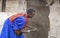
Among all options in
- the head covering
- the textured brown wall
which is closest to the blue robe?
the head covering

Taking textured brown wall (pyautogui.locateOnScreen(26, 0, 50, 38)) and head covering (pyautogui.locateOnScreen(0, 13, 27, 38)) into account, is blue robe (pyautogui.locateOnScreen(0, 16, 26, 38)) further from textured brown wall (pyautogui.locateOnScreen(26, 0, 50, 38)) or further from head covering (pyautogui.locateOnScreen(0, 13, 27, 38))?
textured brown wall (pyautogui.locateOnScreen(26, 0, 50, 38))

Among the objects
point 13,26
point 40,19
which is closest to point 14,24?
point 13,26

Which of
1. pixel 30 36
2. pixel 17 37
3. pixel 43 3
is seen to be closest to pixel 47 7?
pixel 43 3

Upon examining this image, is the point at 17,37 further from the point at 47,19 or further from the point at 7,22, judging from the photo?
the point at 47,19

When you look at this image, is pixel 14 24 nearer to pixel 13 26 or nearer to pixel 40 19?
pixel 13 26

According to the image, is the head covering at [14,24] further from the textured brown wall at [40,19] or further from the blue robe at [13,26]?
the textured brown wall at [40,19]

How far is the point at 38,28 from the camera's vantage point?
11.5 ft

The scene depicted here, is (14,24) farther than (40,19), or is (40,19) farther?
(40,19)

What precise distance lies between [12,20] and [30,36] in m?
0.80

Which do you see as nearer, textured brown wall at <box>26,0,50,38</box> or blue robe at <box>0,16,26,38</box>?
blue robe at <box>0,16,26,38</box>

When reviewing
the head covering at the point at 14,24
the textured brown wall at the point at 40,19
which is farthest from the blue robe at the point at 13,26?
the textured brown wall at the point at 40,19

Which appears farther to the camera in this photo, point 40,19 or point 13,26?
point 40,19

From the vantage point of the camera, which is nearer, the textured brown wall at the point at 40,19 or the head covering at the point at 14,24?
the head covering at the point at 14,24

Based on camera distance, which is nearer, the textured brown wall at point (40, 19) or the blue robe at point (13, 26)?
the blue robe at point (13, 26)
